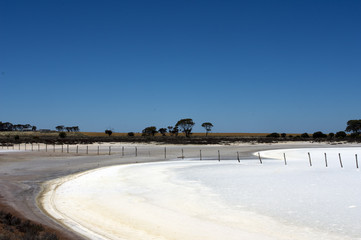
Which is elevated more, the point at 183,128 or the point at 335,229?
the point at 183,128

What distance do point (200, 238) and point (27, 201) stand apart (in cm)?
989

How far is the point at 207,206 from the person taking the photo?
16.9 meters

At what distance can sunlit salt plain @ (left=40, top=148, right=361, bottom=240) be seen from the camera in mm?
12758

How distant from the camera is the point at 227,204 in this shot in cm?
1727

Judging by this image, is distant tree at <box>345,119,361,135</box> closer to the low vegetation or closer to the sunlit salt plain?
the sunlit salt plain

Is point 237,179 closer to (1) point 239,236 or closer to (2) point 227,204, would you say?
(2) point 227,204

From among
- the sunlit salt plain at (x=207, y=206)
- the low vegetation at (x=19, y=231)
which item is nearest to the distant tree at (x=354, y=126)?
the sunlit salt plain at (x=207, y=206)

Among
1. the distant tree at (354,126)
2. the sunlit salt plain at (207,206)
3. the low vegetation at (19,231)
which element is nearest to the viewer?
the low vegetation at (19,231)

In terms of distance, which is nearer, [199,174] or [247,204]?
[247,204]

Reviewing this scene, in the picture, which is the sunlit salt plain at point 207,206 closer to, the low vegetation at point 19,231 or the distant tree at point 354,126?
the low vegetation at point 19,231

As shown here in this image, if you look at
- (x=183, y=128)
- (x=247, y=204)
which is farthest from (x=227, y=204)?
(x=183, y=128)

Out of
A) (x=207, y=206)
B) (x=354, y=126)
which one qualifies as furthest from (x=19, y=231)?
(x=354, y=126)

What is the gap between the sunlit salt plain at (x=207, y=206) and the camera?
12.8 m

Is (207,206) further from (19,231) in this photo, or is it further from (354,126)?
(354,126)
